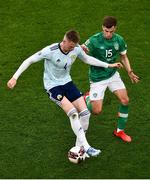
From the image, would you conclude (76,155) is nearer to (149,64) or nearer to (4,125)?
(4,125)

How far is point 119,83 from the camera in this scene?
10.5 m

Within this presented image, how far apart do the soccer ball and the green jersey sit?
152 centimetres

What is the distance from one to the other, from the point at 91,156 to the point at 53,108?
73.6 inches

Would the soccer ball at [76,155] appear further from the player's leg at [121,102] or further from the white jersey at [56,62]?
the white jersey at [56,62]

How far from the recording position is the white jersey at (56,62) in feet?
31.9

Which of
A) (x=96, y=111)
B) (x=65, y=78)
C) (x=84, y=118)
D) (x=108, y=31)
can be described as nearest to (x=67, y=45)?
(x=65, y=78)

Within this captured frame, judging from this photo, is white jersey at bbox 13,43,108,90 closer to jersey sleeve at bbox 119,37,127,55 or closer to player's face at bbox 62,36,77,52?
player's face at bbox 62,36,77,52

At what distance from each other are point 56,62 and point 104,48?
1037mm

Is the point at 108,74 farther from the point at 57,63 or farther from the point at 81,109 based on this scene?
the point at 57,63

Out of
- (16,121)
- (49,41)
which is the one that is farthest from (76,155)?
(49,41)

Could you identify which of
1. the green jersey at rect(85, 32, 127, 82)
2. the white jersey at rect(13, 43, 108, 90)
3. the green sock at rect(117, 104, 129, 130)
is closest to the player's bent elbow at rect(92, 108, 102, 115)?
the green sock at rect(117, 104, 129, 130)

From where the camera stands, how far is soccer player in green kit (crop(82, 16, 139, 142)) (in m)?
10.3

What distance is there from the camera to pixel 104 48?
405 inches

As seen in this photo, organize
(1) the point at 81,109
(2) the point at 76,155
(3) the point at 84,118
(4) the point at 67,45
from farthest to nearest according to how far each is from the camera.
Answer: (3) the point at 84,118 → (1) the point at 81,109 → (2) the point at 76,155 → (4) the point at 67,45
